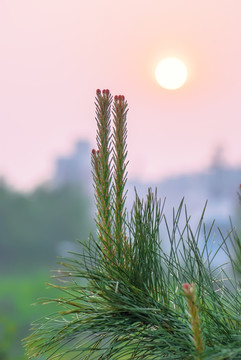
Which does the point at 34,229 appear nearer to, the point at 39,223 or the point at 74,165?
the point at 39,223

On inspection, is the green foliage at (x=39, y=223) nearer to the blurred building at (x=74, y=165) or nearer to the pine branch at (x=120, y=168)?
the blurred building at (x=74, y=165)

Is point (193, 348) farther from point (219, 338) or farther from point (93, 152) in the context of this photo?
point (93, 152)

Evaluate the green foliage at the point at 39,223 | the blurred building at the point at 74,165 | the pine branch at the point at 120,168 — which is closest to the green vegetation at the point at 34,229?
the green foliage at the point at 39,223

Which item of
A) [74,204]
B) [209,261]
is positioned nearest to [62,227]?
[74,204]

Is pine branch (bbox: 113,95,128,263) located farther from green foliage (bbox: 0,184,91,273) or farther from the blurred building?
the blurred building

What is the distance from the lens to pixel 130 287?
0.55 m

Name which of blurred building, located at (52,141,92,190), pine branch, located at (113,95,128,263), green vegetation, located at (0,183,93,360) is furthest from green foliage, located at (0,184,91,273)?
pine branch, located at (113,95,128,263)

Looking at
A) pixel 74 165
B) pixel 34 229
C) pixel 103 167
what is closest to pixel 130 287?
pixel 103 167

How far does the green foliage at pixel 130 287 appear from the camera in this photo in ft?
1.73

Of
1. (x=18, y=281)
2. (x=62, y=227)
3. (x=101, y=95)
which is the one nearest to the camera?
(x=101, y=95)

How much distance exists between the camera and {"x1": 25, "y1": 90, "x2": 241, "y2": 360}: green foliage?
53cm

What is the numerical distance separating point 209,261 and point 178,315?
9 centimetres

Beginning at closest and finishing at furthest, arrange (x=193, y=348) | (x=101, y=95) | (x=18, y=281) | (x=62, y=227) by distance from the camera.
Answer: (x=193, y=348) < (x=101, y=95) < (x=62, y=227) < (x=18, y=281)

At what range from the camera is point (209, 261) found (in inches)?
23.6
